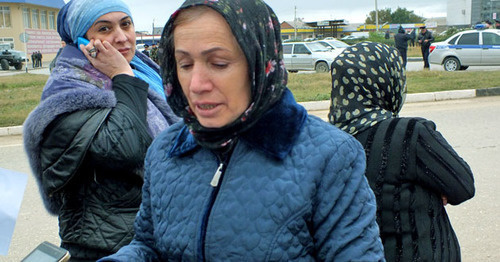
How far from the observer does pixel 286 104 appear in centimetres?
140

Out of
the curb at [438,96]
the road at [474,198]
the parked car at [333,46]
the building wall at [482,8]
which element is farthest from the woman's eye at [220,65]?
the building wall at [482,8]

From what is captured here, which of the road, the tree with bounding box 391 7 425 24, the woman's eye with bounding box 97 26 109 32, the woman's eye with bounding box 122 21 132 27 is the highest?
the tree with bounding box 391 7 425 24

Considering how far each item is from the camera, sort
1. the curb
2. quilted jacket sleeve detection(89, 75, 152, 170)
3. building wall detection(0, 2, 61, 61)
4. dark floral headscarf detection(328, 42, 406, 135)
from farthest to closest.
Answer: building wall detection(0, 2, 61, 61) → the curb → dark floral headscarf detection(328, 42, 406, 135) → quilted jacket sleeve detection(89, 75, 152, 170)

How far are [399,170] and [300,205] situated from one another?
0.84 m

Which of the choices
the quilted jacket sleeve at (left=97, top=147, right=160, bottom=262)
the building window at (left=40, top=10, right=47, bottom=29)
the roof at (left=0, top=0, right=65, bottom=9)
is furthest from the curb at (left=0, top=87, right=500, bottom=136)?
the building window at (left=40, top=10, right=47, bottom=29)

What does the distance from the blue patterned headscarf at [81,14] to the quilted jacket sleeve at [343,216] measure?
55.6 inches

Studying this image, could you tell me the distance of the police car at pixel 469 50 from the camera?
1836 cm

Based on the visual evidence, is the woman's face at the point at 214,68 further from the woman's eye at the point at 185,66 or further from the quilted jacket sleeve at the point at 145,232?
the quilted jacket sleeve at the point at 145,232

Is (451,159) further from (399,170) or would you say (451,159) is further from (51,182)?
(51,182)

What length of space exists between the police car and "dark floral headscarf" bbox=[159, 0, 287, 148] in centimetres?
1892

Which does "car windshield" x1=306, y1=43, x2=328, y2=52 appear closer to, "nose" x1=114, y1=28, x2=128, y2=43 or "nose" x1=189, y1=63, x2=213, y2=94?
"nose" x1=114, y1=28, x2=128, y2=43

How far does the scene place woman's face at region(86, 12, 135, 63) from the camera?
2.32 metres

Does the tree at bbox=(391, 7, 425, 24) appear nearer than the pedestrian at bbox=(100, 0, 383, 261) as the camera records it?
No

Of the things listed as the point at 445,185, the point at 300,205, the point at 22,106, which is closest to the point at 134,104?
the point at 300,205
